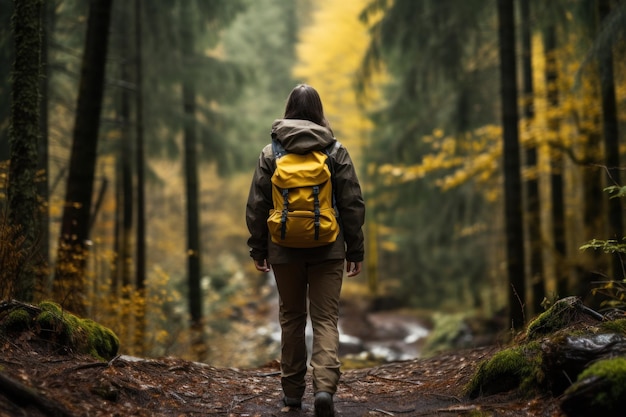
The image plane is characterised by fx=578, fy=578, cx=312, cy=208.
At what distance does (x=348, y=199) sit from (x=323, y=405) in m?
1.41

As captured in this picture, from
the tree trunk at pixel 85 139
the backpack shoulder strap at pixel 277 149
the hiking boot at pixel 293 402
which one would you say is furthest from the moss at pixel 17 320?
the tree trunk at pixel 85 139

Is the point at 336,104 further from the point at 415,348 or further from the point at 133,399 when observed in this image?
the point at 133,399

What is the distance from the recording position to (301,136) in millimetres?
3998

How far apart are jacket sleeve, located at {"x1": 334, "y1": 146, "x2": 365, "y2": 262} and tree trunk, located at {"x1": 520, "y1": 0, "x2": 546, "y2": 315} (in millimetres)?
6413

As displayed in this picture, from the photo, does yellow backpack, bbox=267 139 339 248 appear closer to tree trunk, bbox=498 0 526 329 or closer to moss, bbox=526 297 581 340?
moss, bbox=526 297 581 340

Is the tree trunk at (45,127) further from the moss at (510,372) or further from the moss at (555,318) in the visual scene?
the moss at (555,318)

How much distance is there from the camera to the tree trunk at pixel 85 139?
22.6ft

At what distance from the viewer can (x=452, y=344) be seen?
43.0 ft

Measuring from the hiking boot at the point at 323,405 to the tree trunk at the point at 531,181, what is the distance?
6.49 metres

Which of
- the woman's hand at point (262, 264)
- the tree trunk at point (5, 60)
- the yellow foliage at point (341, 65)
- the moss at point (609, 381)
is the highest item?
the yellow foliage at point (341, 65)

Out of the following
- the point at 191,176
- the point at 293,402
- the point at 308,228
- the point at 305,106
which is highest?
the point at 191,176

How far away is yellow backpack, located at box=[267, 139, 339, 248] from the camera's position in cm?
384

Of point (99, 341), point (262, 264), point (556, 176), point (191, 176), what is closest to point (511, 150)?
point (556, 176)

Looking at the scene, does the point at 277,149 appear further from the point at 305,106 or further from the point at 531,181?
the point at 531,181
